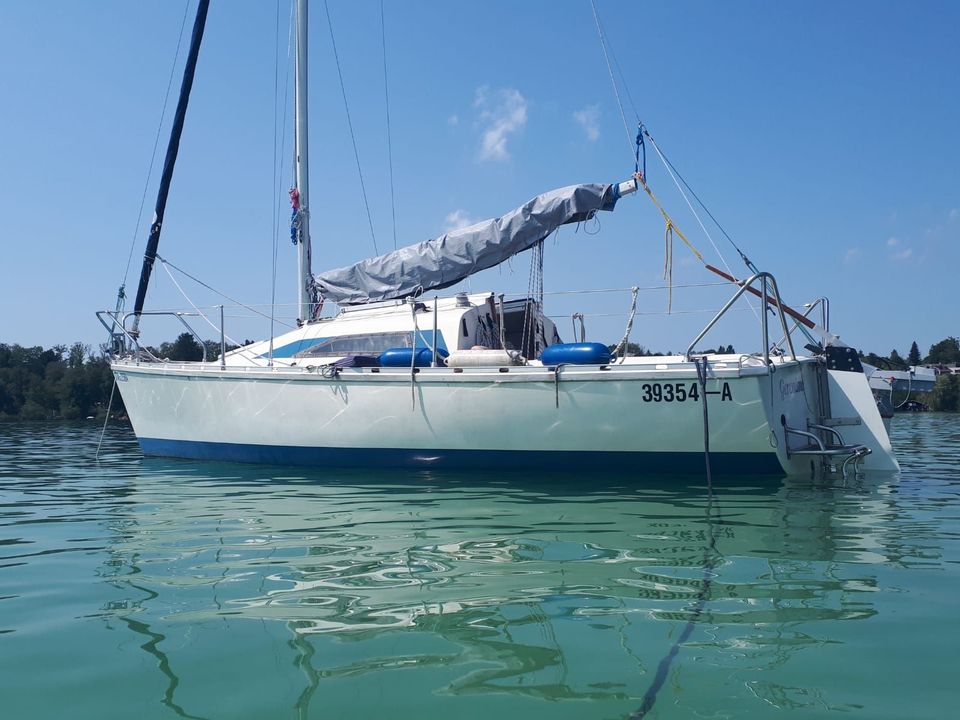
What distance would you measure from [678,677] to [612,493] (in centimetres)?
489

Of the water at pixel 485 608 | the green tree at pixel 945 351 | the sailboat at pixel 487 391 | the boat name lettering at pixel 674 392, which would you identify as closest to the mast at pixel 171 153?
the sailboat at pixel 487 391

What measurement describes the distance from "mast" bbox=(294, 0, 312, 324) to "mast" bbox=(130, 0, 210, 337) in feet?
6.66

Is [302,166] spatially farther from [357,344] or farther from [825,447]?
[825,447]

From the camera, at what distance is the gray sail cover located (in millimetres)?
10422

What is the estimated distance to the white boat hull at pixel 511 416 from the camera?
26.5 ft

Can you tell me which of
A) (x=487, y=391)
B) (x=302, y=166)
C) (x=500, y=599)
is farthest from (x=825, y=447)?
(x=302, y=166)

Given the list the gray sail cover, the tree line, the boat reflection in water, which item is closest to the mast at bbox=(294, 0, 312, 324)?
the gray sail cover

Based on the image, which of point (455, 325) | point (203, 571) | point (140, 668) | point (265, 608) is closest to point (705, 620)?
point (265, 608)

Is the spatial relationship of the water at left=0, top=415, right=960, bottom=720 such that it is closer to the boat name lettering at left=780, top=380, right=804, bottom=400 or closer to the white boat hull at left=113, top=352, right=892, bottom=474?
the white boat hull at left=113, top=352, right=892, bottom=474

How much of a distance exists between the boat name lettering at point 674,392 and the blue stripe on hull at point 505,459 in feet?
2.26

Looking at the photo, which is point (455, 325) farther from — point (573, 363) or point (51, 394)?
point (51, 394)

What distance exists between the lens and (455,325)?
10.3 metres

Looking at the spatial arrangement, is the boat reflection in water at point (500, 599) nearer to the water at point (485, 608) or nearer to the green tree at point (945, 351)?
the water at point (485, 608)

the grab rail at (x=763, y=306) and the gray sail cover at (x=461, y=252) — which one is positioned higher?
the gray sail cover at (x=461, y=252)
